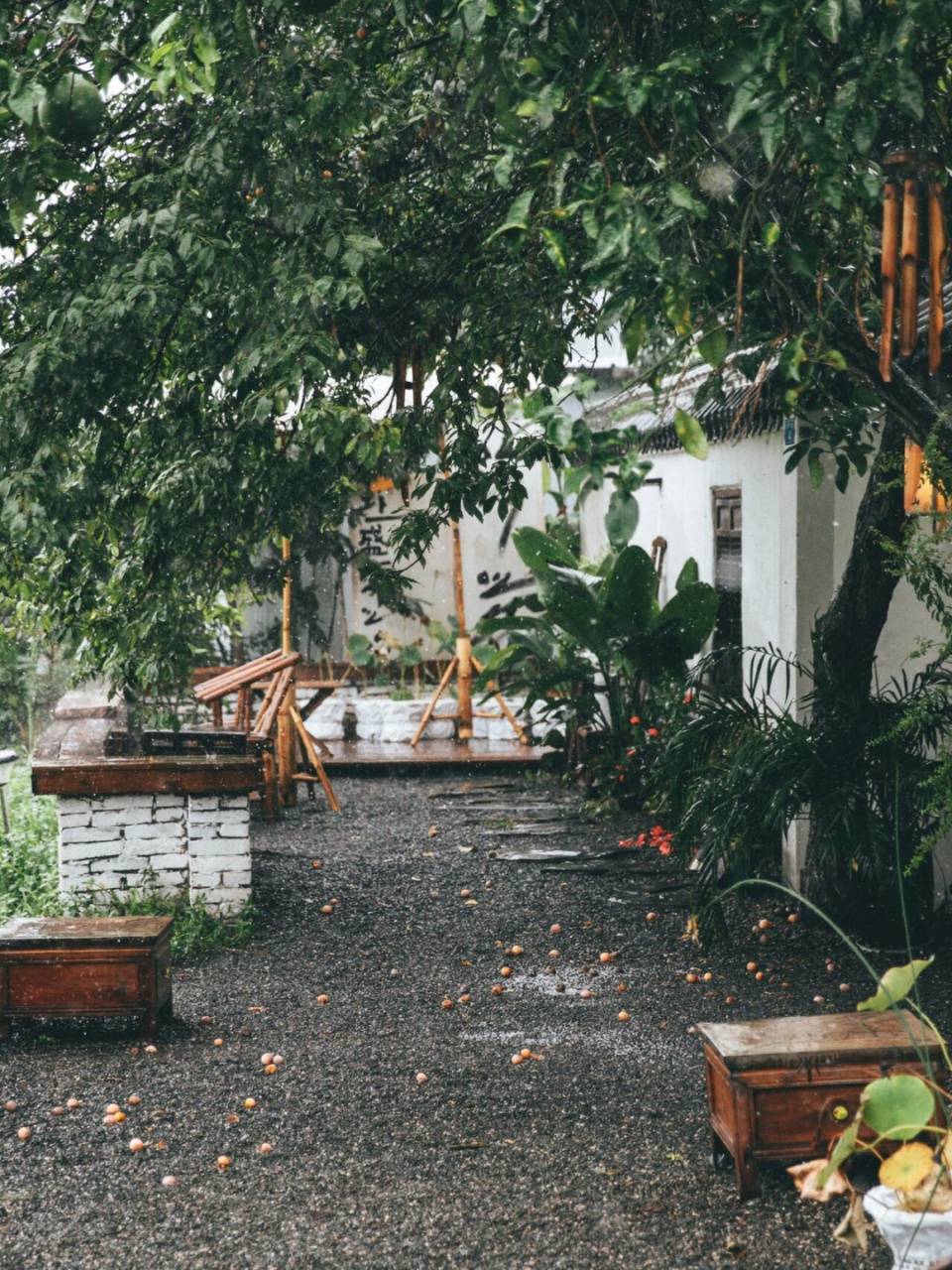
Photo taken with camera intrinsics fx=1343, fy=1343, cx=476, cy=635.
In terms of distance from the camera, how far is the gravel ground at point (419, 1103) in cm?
371

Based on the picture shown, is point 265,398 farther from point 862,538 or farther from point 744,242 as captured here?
point 862,538

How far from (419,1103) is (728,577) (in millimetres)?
5285

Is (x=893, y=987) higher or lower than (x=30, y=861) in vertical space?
higher

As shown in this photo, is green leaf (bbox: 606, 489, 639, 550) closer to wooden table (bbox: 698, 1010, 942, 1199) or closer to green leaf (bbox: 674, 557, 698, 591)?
wooden table (bbox: 698, 1010, 942, 1199)

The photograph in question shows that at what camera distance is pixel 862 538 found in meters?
6.19

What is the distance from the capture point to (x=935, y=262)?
387cm

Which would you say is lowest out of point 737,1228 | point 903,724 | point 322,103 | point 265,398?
point 737,1228

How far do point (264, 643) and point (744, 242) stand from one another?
10699 millimetres

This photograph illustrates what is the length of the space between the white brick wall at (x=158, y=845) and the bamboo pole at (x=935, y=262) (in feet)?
13.7

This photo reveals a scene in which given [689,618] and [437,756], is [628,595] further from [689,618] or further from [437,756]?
[437,756]

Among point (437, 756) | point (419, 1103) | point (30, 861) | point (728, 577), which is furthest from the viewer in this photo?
point (437, 756)

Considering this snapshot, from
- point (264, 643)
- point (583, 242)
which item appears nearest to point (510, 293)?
point (583, 242)

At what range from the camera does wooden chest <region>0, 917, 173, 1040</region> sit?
5219 mm

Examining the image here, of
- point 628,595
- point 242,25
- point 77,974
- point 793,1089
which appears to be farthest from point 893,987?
point 628,595
